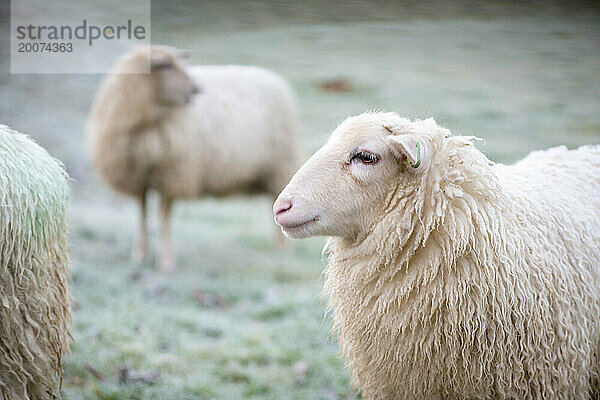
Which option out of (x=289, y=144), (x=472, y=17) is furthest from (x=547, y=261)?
(x=289, y=144)

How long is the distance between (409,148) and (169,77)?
396 cm

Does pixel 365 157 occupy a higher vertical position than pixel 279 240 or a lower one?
higher

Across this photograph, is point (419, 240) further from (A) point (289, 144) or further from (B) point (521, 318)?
(A) point (289, 144)

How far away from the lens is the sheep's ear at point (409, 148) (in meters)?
1.89

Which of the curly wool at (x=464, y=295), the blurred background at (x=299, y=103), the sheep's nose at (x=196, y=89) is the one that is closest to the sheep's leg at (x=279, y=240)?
the blurred background at (x=299, y=103)

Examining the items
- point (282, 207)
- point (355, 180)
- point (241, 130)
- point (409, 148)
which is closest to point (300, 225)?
point (282, 207)

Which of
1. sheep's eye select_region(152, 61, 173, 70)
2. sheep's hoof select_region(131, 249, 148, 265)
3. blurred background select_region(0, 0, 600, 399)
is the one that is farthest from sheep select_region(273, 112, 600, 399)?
sheep's hoof select_region(131, 249, 148, 265)

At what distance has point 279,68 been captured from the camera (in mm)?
7062

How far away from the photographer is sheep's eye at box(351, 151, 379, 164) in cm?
198

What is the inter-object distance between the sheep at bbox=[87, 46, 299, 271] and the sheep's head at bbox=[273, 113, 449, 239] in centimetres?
371

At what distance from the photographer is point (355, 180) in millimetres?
1997

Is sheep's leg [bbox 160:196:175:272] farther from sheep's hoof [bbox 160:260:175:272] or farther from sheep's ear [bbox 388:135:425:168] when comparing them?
sheep's ear [bbox 388:135:425:168]

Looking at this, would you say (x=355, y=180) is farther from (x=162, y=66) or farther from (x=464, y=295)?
(x=162, y=66)

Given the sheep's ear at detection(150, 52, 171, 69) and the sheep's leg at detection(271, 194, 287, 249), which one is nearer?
the sheep's ear at detection(150, 52, 171, 69)
